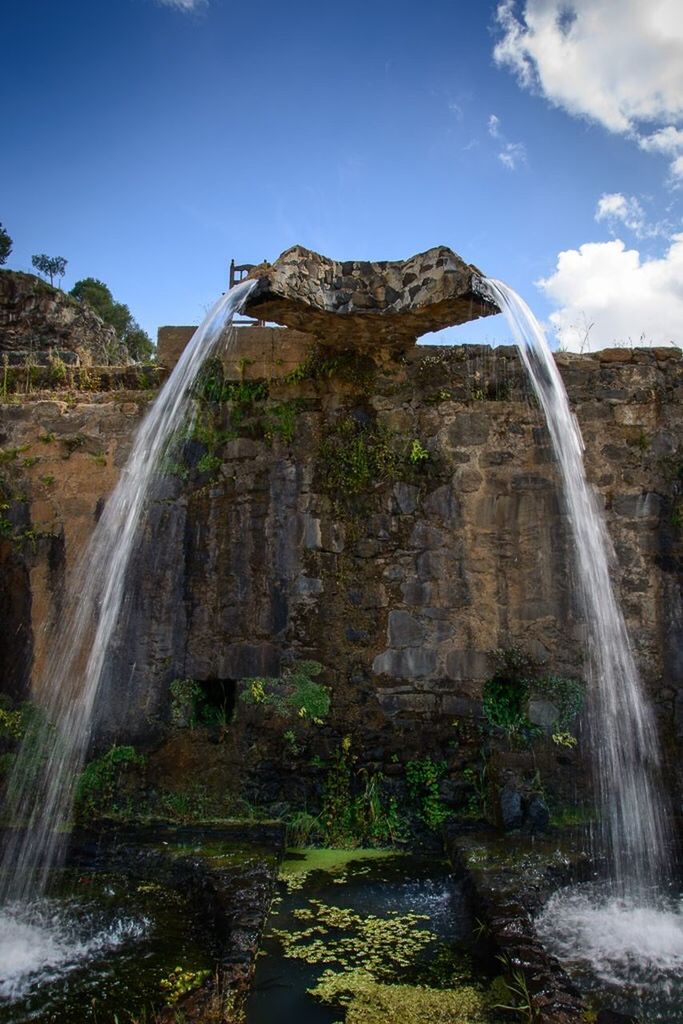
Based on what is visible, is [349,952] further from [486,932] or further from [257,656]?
[257,656]

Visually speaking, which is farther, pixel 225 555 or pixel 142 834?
pixel 225 555

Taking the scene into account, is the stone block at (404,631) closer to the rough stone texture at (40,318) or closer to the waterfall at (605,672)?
the waterfall at (605,672)

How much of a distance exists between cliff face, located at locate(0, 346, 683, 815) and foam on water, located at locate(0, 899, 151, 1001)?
1716 millimetres

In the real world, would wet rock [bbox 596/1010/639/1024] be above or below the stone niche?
below

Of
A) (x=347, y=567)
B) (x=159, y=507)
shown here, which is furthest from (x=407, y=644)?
(x=159, y=507)

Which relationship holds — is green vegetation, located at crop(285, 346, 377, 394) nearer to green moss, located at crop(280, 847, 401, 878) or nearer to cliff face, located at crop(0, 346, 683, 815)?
cliff face, located at crop(0, 346, 683, 815)

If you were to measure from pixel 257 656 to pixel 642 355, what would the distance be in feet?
13.3

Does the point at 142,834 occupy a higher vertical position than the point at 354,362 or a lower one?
lower

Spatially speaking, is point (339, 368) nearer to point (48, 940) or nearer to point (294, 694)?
point (294, 694)

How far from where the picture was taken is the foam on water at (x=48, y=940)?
148 inches

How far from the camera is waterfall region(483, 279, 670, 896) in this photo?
223 inches

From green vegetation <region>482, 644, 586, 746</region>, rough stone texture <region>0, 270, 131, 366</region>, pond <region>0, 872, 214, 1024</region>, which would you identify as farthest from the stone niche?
rough stone texture <region>0, 270, 131, 366</region>

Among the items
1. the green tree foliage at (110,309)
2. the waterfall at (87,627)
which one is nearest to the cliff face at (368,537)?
the waterfall at (87,627)

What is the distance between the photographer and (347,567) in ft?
20.7
